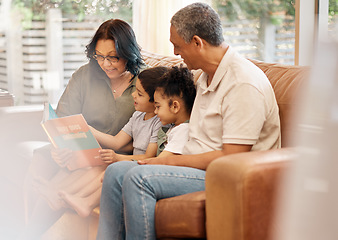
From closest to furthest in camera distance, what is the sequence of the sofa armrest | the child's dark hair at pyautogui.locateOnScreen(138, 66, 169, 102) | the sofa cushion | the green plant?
the sofa armrest → the sofa cushion → the child's dark hair at pyautogui.locateOnScreen(138, 66, 169, 102) → the green plant

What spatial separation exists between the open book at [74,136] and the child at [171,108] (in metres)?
0.07

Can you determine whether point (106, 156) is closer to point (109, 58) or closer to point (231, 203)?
point (109, 58)

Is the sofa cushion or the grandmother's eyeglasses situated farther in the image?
the grandmother's eyeglasses

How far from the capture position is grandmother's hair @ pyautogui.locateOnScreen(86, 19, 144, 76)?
1911mm

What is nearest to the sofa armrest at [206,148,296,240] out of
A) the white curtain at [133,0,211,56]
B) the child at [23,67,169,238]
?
the child at [23,67,169,238]

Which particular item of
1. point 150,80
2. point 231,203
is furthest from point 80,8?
point 231,203

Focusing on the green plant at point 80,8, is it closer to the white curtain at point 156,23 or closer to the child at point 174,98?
the white curtain at point 156,23

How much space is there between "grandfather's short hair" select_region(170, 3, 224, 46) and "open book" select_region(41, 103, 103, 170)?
0.47m

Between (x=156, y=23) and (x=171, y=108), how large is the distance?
1836 millimetres

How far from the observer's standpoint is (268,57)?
329 cm

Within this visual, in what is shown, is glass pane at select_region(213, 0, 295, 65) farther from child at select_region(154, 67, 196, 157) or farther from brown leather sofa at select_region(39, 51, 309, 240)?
brown leather sofa at select_region(39, 51, 309, 240)

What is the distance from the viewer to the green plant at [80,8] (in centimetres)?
380

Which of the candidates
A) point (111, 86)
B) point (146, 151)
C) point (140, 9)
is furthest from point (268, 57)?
point (146, 151)

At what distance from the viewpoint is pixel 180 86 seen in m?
1.63
